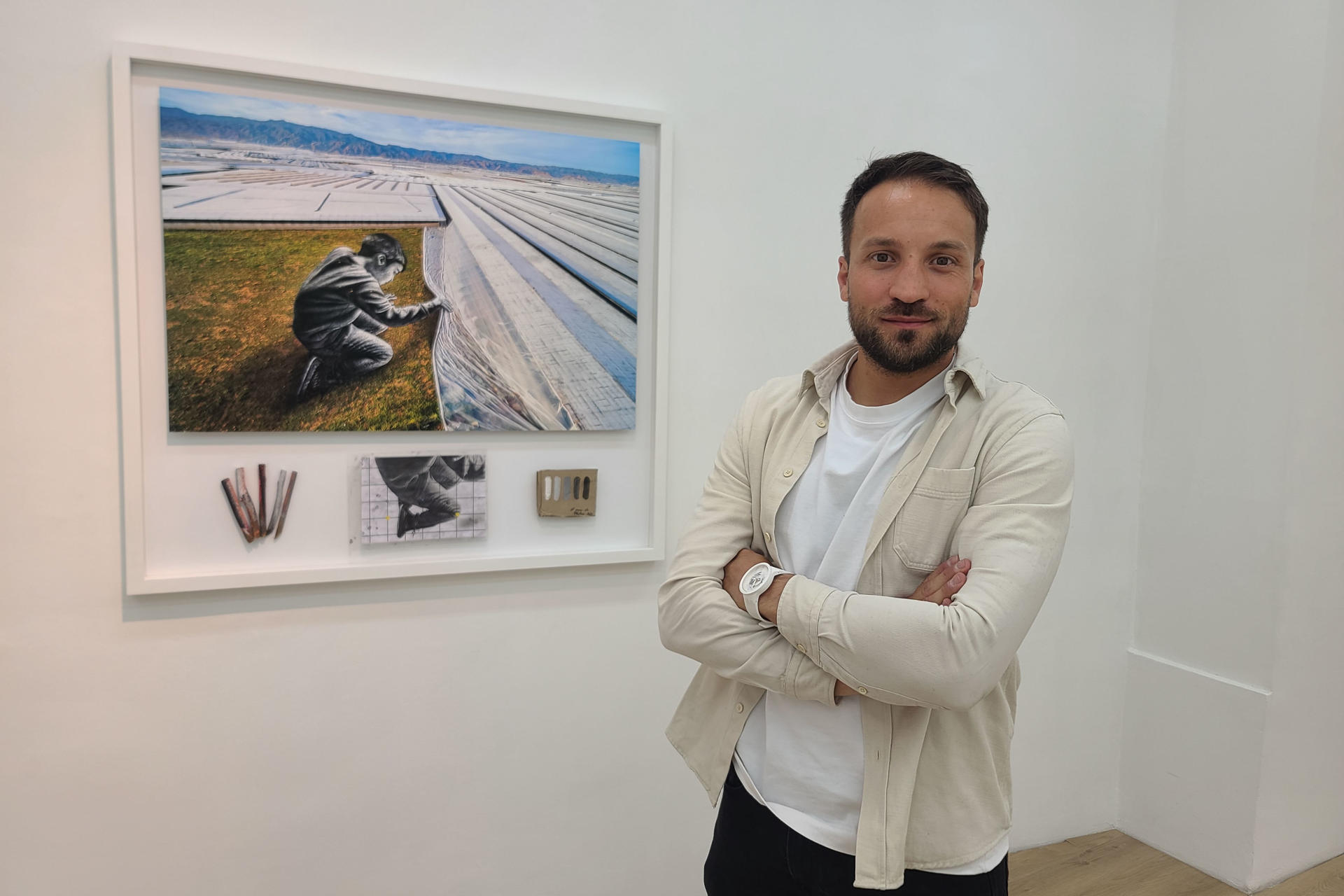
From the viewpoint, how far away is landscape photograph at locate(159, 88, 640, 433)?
5.94 feet

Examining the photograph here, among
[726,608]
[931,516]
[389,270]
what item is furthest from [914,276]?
[389,270]

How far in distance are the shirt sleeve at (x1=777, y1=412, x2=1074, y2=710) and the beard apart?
6.8 inches

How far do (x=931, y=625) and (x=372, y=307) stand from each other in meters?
1.38

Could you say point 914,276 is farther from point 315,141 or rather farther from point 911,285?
point 315,141

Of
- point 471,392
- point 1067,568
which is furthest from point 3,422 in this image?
point 1067,568

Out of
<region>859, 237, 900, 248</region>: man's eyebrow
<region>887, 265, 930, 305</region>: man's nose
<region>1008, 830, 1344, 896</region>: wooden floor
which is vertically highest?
<region>859, 237, 900, 248</region>: man's eyebrow

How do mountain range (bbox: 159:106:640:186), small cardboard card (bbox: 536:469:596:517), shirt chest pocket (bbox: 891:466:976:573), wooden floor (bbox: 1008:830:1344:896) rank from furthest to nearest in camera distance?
wooden floor (bbox: 1008:830:1344:896) → small cardboard card (bbox: 536:469:596:517) → mountain range (bbox: 159:106:640:186) → shirt chest pocket (bbox: 891:466:976:573)

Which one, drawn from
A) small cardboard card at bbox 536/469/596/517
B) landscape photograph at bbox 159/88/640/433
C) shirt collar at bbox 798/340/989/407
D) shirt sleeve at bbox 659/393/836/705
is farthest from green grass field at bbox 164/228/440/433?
shirt collar at bbox 798/340/989/407

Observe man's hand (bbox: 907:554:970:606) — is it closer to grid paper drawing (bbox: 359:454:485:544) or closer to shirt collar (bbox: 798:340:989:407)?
shirt collar (bbox: 798:340:989:407)

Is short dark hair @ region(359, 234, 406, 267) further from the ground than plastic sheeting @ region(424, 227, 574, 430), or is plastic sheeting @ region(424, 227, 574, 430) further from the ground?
short dark hair @ region(359, 234, 406, 267)

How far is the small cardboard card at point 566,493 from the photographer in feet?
6.93

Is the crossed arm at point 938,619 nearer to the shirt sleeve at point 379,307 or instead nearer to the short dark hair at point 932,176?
the short dark hair at point 932,176

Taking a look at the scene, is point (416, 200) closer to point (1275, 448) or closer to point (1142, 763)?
point (1275, 448)

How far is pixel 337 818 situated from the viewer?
6.61 ft
